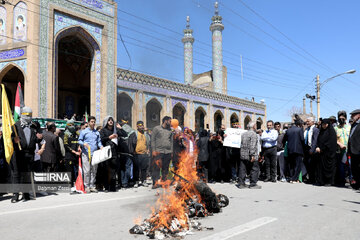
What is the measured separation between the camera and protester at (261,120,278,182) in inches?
341

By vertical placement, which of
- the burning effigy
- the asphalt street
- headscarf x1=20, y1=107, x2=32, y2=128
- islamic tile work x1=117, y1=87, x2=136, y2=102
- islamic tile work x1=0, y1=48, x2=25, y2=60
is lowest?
the asphalt street

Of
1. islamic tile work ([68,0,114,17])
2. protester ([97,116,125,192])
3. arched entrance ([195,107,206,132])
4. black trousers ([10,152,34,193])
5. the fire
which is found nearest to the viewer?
the fire

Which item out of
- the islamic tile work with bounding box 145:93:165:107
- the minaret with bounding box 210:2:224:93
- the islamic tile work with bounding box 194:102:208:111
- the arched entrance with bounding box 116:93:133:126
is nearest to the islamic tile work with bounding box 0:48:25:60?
the arched entrance with bounding box 116:93:133:126

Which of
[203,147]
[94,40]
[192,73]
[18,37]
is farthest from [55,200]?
[192,73]

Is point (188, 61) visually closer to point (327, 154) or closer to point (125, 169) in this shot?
point (327, 154)

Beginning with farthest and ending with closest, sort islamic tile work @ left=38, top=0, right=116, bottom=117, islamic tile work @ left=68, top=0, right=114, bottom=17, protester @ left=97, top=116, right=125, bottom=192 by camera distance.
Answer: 1. islamic tile work @ left=68, top=0, right=114, bottom=17
2. islamic tile work @ left=38, top=0, right=116, bottom=117
3. protester @ left=97, top=116, right=125, bottom=192

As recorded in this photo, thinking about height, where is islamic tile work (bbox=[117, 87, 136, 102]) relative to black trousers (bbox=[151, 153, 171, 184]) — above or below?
above

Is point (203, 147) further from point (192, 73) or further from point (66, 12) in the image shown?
point (192, 73)

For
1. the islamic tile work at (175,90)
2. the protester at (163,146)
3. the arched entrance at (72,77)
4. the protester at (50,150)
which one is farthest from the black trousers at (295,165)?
the arched entrance at (72,77)

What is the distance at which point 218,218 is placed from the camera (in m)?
4.08

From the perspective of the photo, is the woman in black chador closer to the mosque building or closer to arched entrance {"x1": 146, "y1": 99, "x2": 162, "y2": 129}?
the mosque building

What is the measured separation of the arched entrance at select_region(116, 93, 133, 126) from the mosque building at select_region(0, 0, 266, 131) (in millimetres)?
69

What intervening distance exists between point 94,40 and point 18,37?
4103 mm

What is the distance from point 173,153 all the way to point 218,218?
359cm
